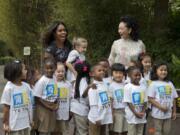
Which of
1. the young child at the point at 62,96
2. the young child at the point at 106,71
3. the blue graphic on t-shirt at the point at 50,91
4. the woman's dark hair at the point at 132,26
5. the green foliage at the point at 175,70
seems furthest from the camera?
the green foliage at the point at 175,70

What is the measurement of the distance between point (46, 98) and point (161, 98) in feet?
5.20

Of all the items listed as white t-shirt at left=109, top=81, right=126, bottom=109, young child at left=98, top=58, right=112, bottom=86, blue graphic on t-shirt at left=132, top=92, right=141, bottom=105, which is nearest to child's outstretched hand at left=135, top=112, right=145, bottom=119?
blue graphic on t-shirt at left=132, top=92, right=141, bottom=105

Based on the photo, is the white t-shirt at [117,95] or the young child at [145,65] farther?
the young child at [145,65]

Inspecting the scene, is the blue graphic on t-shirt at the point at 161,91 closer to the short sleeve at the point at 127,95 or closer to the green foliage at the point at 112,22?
the short sleeve at the point at 127,95

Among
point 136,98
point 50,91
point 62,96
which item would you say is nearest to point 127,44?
point 136,98

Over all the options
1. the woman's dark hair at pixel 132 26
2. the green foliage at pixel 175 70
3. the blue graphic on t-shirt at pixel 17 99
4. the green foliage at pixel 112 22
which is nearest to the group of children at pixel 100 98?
the blue graphic on t-shirt at pixel 17 99

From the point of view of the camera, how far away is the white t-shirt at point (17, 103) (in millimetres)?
5648

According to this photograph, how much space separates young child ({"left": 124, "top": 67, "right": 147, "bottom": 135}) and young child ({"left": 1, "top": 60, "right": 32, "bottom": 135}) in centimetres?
142

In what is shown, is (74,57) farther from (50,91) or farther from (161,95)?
(161,95)

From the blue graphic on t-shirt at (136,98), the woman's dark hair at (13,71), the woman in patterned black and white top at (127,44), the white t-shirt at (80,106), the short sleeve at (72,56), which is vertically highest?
the woman in patterned black and white top at (127,44)

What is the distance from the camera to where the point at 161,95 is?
6508 mm

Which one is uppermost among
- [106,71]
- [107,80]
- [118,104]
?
[106,71]

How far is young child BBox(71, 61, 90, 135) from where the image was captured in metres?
6.37

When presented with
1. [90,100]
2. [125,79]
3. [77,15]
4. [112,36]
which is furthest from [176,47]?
[90,100]
